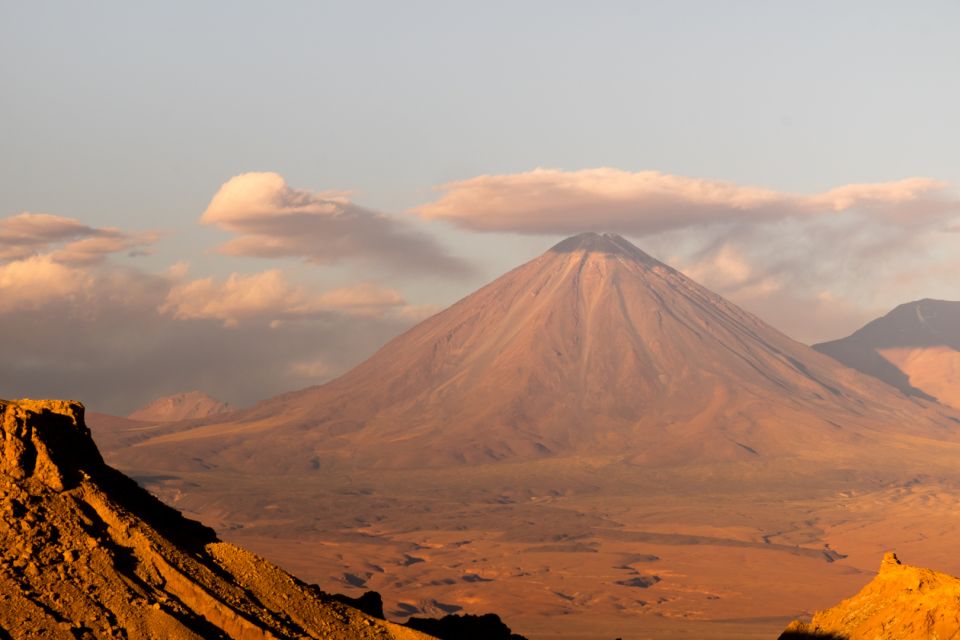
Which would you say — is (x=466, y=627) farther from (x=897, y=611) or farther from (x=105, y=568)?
(x=105, y=568)

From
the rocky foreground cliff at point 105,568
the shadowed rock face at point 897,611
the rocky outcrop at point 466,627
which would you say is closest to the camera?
the rocky foreground cliff at point 105,568

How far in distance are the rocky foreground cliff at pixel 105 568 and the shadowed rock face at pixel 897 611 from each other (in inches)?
767

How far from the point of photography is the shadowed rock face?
51406 mm

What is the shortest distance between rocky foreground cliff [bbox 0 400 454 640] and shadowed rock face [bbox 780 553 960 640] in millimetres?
19490

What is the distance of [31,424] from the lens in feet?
127

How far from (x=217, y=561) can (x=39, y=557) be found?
19.9 ft

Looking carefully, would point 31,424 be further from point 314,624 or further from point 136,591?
point 314,624

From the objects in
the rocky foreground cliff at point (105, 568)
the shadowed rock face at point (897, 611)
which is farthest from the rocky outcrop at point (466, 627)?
the shadowed rock face at point (897, 611)

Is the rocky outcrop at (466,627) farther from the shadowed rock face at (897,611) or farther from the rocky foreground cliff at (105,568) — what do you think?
the shadowed rock face at (897,611)

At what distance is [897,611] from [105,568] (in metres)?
30.2

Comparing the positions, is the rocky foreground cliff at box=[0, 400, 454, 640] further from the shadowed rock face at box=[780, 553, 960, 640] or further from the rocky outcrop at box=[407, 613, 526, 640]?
the shadowed rock face at box=[780, 553, 960, 640]

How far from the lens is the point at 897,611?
5428 cm

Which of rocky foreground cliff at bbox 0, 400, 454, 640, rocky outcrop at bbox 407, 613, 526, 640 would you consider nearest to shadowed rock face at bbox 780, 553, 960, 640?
rocky outcrop at bbox 407, 613, 526, 640

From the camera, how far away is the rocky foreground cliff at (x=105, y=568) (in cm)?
3534
